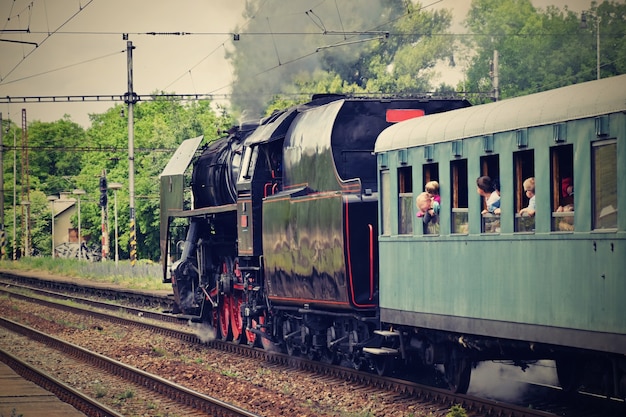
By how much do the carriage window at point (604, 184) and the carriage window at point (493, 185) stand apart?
5.71ft

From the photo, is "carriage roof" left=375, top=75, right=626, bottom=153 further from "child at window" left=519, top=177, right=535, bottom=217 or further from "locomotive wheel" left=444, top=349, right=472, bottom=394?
"locomotive wheel" left=444, top=349, right=472, bottom=394

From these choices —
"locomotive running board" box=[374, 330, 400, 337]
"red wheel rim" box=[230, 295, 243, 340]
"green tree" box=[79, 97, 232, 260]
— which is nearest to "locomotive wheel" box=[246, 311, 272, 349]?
"red wheel rim" box=[230, 295, 243, 340]

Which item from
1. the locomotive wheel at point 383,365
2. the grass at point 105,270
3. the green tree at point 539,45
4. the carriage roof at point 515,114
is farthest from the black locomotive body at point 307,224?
the green tree at point 539,45

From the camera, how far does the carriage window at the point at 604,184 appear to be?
29.6 ft

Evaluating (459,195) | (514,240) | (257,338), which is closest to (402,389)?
(459,195)

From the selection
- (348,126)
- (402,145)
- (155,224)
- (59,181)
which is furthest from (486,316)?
(59,181)

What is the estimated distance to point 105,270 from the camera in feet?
159

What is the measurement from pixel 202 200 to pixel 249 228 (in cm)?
452

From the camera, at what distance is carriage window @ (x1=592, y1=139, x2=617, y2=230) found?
902cm

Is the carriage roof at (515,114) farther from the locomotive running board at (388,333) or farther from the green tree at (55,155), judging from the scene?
the green tree at (55,155)

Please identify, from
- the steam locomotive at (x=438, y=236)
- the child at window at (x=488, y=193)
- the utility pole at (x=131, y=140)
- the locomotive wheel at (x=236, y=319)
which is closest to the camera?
the steam locomotive at (x=438, y=236)

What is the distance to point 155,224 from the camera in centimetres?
6431

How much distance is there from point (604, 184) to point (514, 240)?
1453 millimetres

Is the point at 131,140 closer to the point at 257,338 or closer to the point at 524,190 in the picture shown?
the point at 257,338
